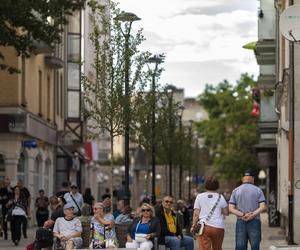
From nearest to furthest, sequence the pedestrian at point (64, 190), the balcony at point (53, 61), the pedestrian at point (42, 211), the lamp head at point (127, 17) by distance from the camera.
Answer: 1. the lamp head at point (127, 17)
2. the pedestrian at point (64, 190)
3. the pedestrian at point (42, 211)
4. the balcony at point (53, 61)

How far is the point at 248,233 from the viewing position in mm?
19719

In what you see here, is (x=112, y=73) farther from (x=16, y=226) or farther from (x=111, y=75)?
(x=16, y=226)

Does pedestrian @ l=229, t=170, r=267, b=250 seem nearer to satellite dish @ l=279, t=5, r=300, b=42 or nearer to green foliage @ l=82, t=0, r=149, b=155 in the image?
satellite dish @ l=279, t=5, r=300, b=42

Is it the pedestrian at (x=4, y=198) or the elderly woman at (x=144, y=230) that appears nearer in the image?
the elderly woman at (x=144, y=230)

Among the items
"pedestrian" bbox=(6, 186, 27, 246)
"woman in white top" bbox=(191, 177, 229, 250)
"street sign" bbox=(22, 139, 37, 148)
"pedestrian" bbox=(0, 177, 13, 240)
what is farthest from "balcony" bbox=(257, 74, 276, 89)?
"woman in white top" bbox=(191, 177, 229, 250)

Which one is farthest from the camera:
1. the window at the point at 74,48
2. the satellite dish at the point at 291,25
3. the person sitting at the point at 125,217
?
the window at the point at 74,48

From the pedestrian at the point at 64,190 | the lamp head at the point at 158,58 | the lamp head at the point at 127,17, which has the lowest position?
the pedestrian at the point at 64,190

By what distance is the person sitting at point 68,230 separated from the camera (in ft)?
68.5

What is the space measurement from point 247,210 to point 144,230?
6.54 feet

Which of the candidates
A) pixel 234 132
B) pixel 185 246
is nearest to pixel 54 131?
pixel 185 246

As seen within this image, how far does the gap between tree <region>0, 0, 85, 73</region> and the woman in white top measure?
4538mm

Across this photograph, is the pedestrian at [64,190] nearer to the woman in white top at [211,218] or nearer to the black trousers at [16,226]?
the black trousers at [16,226]

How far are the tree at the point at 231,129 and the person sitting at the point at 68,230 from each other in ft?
228

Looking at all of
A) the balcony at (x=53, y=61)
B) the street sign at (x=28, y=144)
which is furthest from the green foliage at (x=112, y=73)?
the balcony at (x=53, y=61)
